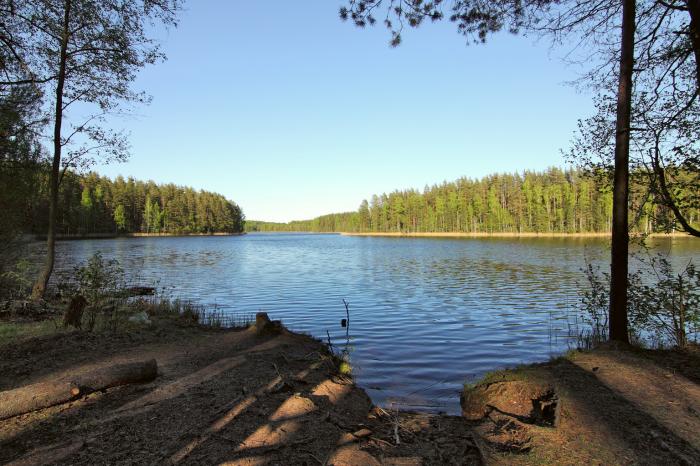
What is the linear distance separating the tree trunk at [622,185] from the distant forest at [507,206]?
86.5m

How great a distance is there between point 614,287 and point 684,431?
4.36m

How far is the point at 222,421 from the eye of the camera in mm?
4902

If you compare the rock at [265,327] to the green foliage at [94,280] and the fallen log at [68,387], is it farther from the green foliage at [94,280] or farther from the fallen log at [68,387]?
the green foliage at [94,280]

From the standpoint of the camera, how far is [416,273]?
103 feet

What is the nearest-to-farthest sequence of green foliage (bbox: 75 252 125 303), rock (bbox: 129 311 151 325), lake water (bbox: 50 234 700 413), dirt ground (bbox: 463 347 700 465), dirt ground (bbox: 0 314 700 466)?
1. dirt ground (bbox: 0 314 700 466)
2. dirt ground (bbox: 463 347 700 465)
3. lake water (bbox: 50 234 700 413)
4. rock (bbox: 129 311 151 325)
5. green foliage (bbox: 75 252 125 303)

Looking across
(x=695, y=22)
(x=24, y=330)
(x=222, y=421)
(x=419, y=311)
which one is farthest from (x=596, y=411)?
(x=24, y=330)

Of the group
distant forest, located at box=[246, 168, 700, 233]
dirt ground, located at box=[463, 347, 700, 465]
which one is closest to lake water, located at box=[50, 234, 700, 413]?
dirt ground, located at box=[463, 347, 700, 465]

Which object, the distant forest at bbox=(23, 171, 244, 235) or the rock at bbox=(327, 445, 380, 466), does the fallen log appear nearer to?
the rock at bbox=(327, 445, 380, 466)

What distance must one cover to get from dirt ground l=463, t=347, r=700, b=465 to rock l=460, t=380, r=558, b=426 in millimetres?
14

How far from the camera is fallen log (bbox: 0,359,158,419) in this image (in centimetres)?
504

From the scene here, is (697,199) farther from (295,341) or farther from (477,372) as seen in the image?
(295,341)

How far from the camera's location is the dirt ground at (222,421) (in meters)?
4.23

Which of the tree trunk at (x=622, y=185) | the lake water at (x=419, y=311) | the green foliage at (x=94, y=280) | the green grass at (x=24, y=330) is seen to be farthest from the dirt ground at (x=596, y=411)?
the green foliage at (x=94, y=280)

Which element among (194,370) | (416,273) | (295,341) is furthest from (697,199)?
(416,273)
